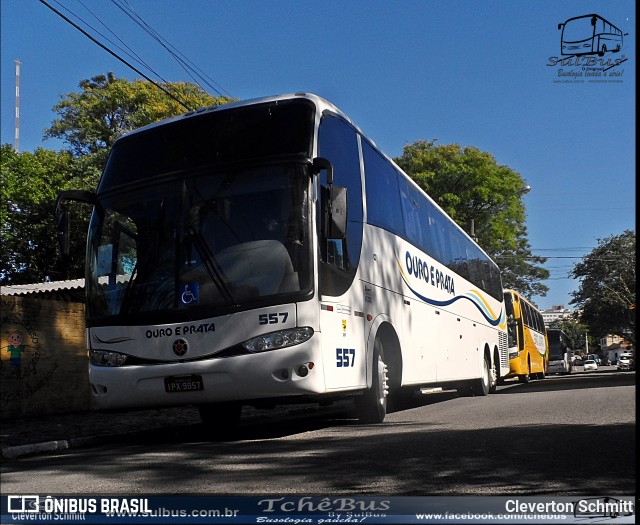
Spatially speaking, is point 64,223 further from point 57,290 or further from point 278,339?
point 57,290

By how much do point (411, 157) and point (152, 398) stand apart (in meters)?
41.0

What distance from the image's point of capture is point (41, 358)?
15.8 m

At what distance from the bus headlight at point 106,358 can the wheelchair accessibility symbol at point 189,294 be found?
0.98 metres

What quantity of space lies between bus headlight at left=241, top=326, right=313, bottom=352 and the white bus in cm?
2

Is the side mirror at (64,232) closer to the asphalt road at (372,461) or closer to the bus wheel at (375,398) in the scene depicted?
the asphalt road at (372,461)

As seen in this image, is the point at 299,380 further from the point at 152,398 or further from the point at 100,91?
the point at 100,91

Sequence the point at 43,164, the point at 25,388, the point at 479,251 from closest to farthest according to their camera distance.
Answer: the point at 25,388 < the point at 479,251 < the point at 43,164

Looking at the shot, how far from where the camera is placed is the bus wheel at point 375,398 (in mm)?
10109

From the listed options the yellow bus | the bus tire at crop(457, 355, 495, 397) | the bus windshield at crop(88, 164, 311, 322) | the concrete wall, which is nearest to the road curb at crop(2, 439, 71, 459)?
the bus windshield at crop(88, 164, 311, 322)

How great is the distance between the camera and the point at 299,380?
8.28 metres

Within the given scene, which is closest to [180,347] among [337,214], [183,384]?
[183,384]

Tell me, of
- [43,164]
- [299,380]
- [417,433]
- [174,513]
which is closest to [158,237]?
[299,380]

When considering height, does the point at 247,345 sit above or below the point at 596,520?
above

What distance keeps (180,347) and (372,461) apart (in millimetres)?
2889
